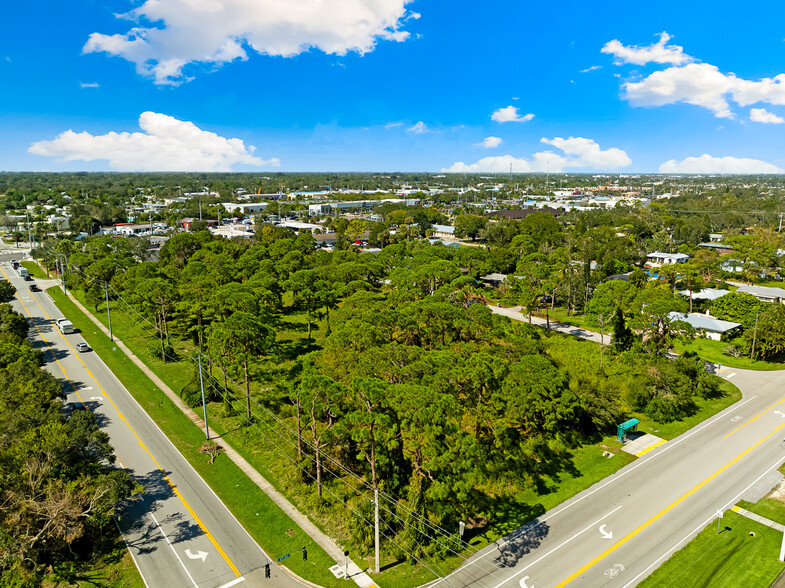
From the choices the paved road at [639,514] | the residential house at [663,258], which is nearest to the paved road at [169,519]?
the paved road at [639,514]

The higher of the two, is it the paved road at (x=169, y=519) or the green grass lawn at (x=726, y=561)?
the paved road at (x=169, y=519)

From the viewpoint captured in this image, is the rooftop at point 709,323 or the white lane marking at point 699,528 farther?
the rooftop at point 709,323

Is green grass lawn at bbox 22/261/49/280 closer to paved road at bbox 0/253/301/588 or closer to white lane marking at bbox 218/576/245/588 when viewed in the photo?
paved road at bbox 0/253/301/588

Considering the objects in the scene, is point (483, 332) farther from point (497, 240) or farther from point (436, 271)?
point (497, 240)

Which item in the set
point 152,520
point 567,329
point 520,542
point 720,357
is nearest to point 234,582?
point 152,520

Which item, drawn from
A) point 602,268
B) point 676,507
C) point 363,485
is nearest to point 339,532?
point 363,485

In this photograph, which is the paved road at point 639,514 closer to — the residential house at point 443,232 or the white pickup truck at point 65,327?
the white pickup truck at point 65,327
